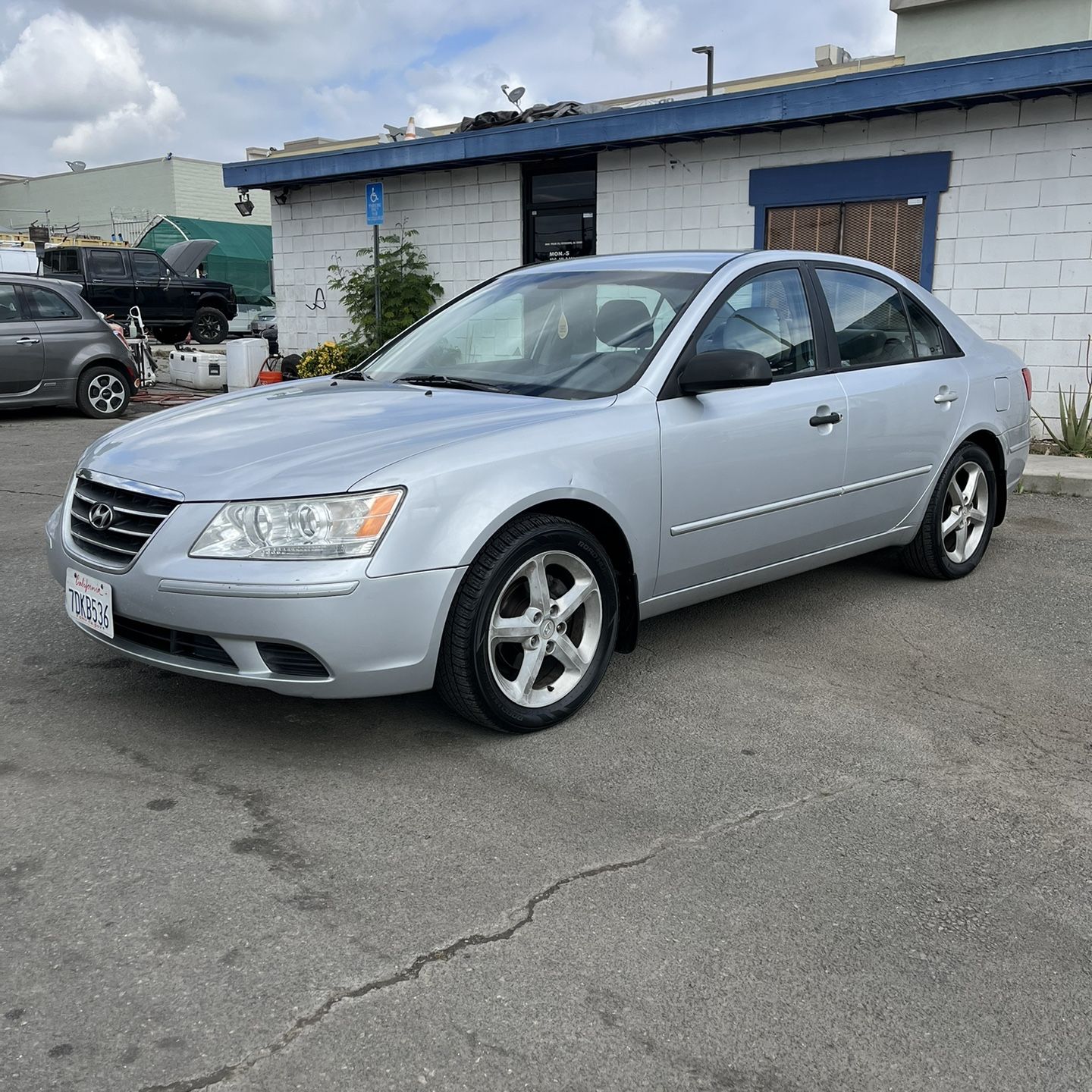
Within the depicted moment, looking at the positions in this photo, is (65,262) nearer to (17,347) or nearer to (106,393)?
(106,393)

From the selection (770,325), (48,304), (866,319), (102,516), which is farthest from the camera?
(48,304)

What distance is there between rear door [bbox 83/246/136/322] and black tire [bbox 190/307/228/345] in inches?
52.5

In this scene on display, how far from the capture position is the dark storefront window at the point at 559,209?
1302 cm

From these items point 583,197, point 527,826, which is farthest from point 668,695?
point 583,197

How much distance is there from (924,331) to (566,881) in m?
3.68

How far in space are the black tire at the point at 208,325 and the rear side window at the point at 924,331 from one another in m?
20.0

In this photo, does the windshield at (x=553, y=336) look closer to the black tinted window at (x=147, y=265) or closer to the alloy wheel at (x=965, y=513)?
the alloy wheel at (x=965, y=513)

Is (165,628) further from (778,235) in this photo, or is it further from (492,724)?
(778,235)

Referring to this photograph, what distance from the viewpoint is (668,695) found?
4215 mm

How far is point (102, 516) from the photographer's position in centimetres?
367

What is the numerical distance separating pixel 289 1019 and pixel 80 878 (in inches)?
32.1

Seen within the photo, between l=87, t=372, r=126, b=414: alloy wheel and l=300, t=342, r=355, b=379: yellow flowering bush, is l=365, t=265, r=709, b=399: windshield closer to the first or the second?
l=300, t=342, r=355, b=379: yellow flowering bush

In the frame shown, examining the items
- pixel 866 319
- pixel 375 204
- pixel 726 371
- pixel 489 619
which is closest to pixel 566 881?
pixel 489 619

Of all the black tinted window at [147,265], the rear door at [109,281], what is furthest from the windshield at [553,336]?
the black tinted window at [147,265]
